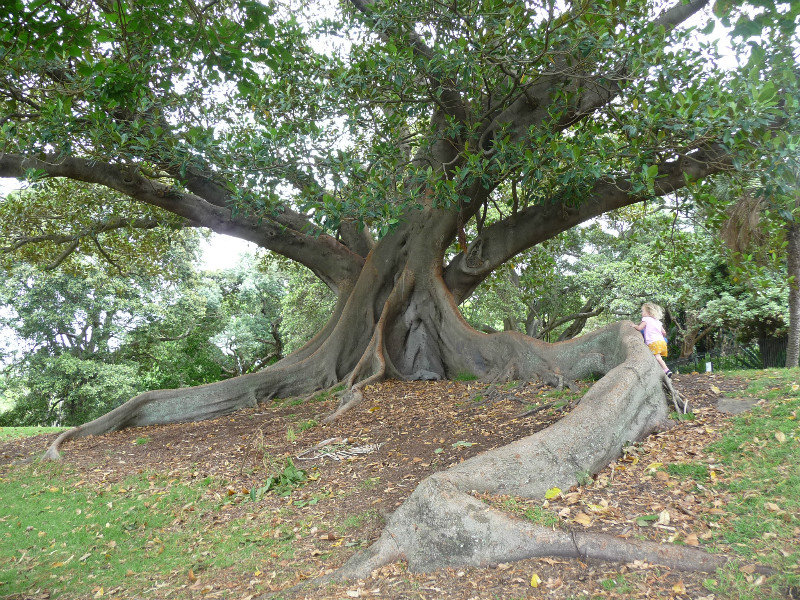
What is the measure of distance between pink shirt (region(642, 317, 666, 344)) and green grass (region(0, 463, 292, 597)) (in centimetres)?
530

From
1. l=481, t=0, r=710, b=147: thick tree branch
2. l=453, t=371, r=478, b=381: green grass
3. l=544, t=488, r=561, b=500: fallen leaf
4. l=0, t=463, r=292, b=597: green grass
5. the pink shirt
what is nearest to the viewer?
l=544, t=488, r=561, b=500: fallen leaf

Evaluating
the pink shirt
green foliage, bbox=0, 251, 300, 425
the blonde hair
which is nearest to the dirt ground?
the pink shirt

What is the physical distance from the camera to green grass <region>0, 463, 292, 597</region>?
473 cm

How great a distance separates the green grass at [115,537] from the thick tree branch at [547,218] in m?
6.62

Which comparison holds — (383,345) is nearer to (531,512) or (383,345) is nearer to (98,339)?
(531,512)

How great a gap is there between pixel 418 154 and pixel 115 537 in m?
7.76

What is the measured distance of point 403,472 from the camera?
5.88m

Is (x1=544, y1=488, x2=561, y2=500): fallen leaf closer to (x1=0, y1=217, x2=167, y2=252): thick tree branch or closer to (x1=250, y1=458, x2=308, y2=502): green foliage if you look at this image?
(x1=250, y1=458, x2=308, y2=502): green foliage

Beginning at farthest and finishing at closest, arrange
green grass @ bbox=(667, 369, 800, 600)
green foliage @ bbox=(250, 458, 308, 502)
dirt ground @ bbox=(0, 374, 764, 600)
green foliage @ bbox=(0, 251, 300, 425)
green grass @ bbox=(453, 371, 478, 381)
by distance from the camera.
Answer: green foliage @ bbox=(0, 251, 300, 425) < green grass @ bbox=(453, 371, 478, 381) < green foliage @ bbox=(250, 458, 308, 502) < dirt ground @ bbox=(0, 374, 764, 600) < green grass @ bbox=(667, 369, 800, 600)

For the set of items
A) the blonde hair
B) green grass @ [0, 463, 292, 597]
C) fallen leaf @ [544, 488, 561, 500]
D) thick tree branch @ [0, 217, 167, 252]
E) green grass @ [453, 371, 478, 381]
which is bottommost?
green grass @ [0, 463, 292, 597]

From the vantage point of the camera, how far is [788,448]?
4707mm

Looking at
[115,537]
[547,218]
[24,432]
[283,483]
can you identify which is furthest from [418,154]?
[24,432]

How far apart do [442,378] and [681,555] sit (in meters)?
7.01

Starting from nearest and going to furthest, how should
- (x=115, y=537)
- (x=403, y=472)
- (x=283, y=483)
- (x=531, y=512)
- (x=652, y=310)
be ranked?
(x=531, y=512) → (x=115, y=537) → (x=403, y=472) → (x=283, y=483) → (x=652, y=310)
